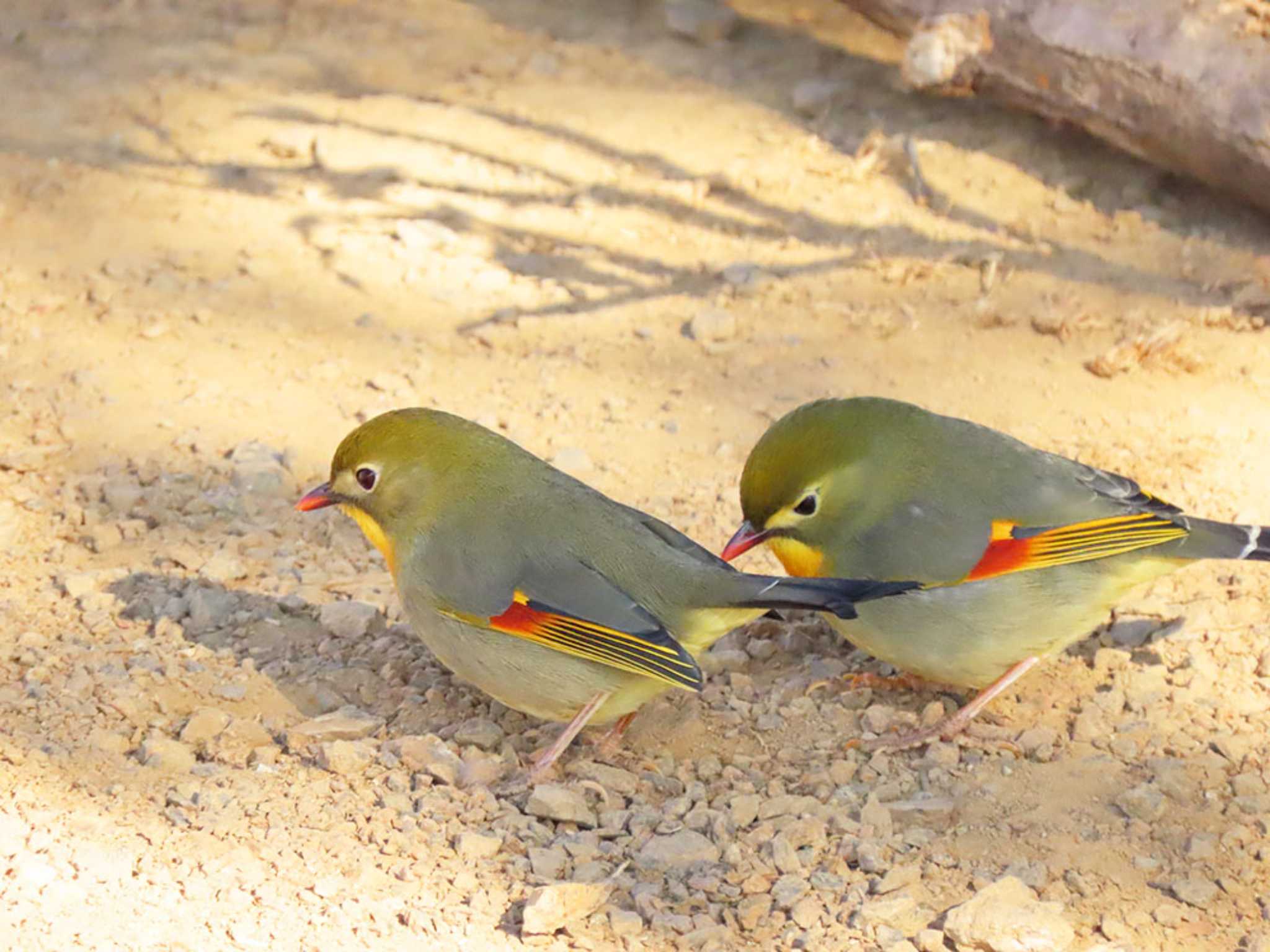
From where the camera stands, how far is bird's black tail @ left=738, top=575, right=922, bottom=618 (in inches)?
154

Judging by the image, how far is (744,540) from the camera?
439 cm

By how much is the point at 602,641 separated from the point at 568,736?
331mm

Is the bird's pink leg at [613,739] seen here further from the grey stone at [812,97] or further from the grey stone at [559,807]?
the grey stone at [812,97]

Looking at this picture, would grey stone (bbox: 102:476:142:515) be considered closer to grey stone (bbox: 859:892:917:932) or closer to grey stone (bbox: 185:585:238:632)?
grey stone (bbox: 185:585:238:632)

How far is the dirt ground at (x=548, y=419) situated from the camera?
3.75 meters

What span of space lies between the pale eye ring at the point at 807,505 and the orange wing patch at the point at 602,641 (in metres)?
0.55

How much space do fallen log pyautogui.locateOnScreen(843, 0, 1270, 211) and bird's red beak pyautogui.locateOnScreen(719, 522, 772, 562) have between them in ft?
10.3

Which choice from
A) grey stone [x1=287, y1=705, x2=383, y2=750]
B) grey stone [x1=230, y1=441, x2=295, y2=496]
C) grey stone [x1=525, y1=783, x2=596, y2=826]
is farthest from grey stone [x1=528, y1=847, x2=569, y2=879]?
grey stone [x1=230, y1=441, x2=295, y2=496]

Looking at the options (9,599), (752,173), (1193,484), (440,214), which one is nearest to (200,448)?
(9,599)

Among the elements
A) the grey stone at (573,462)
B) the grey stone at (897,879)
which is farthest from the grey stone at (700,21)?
the grey stone at (897,879)

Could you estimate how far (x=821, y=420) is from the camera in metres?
4.41

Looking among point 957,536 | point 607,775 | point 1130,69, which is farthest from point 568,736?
point 1130,69

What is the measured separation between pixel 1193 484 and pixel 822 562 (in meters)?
1.66

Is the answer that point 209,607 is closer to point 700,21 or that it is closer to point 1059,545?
point 1059,545
